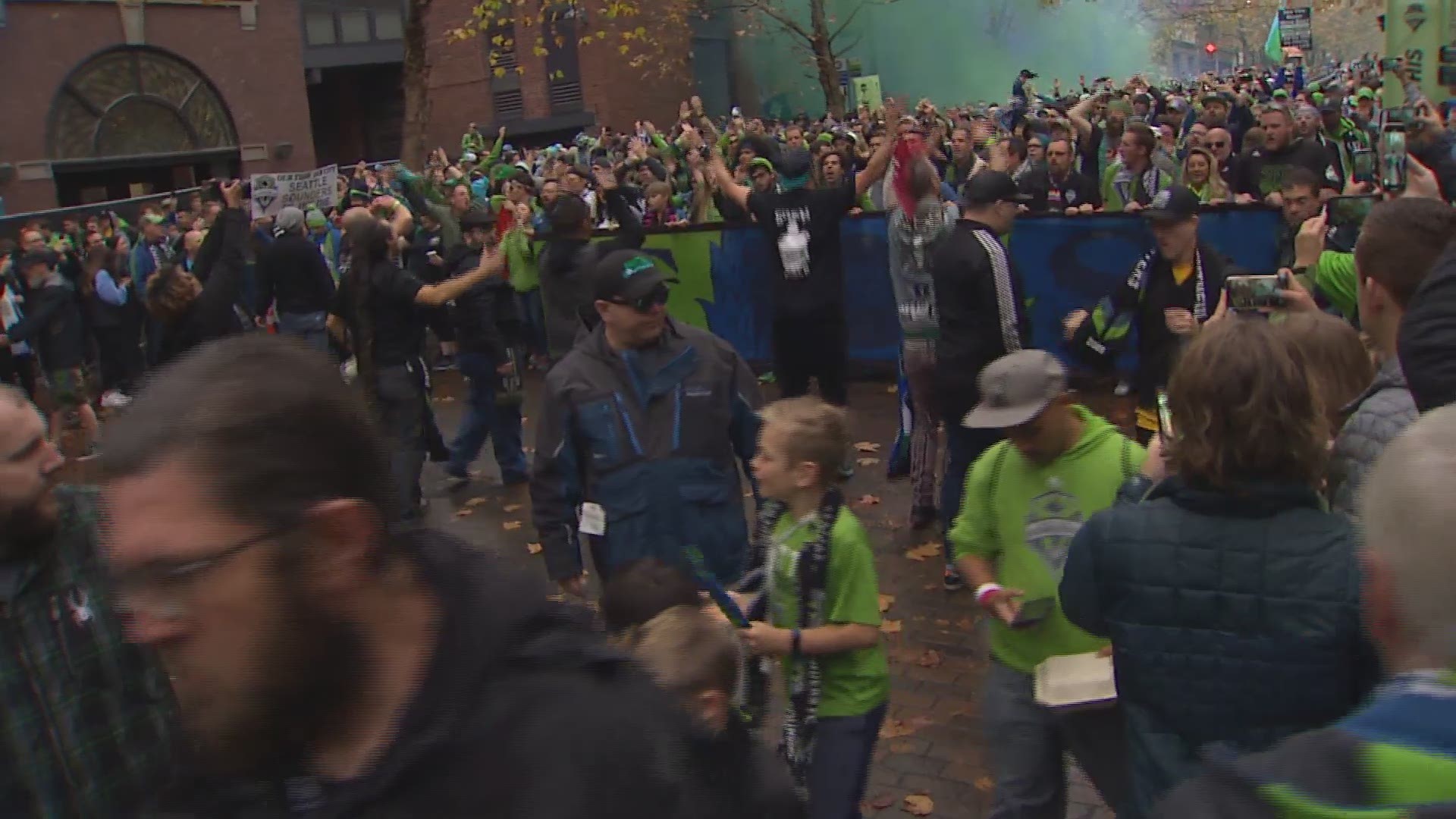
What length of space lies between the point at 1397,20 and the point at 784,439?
1150 cm

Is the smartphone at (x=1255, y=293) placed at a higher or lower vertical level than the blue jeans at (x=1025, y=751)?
higher

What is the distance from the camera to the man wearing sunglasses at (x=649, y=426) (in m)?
4.11

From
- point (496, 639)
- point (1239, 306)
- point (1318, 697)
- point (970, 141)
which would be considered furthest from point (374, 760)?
point (970, 141)

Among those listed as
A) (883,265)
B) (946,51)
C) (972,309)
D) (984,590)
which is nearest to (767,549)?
(984,590)

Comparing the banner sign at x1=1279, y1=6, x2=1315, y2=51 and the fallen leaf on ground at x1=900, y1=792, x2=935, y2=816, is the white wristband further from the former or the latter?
the banner sign at x1=1279, y1=6, x2=1315, y2=51

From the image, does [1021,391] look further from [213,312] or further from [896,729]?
[213,312]

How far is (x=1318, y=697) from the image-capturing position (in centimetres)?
253

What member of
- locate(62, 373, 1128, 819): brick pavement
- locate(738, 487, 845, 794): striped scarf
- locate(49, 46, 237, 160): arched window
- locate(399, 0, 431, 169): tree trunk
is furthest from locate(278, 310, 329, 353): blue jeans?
locate(49, 46, 237, 160): arched window

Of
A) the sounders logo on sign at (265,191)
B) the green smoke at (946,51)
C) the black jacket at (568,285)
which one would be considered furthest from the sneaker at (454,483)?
the green smoke at (946,51)

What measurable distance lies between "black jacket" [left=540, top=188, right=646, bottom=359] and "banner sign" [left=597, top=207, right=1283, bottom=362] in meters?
0.81

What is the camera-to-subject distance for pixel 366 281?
7801 mm

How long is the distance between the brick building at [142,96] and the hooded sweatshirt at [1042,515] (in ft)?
89.6

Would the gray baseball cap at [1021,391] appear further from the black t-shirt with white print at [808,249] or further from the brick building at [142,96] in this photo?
the brick building at [142,96]

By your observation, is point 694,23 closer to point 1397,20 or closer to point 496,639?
point 1397,20
